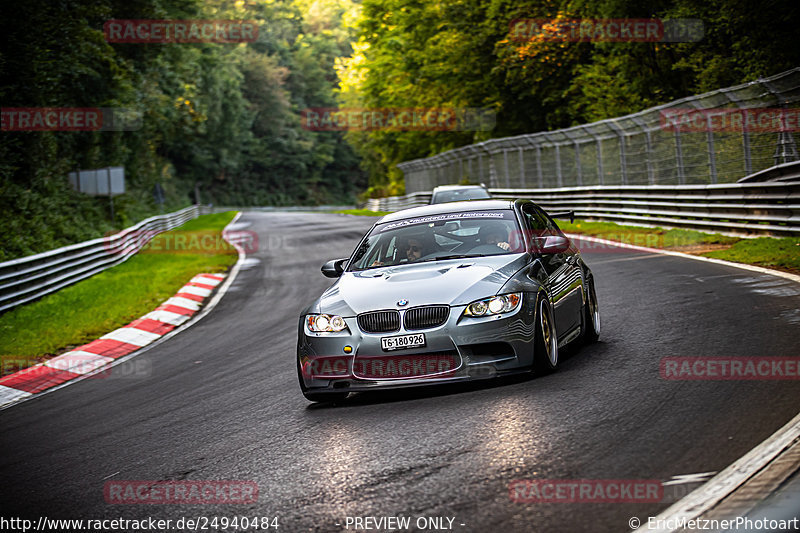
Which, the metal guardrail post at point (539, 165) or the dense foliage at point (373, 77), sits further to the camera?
the metal guardrail post at point (539, 165)

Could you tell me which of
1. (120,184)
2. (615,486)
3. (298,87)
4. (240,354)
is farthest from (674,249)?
(298,87)

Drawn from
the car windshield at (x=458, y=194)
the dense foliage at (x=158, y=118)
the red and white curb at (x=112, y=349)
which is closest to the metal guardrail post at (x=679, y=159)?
the car windshield at (x=458, y=194)

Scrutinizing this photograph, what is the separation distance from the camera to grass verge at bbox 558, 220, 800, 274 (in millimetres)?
14359

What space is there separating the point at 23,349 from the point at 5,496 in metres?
Answer: 7.74

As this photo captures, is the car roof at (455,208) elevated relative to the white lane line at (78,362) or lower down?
elevated

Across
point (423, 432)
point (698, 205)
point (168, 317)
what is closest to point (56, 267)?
point (168, 317)

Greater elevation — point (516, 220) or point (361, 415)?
point (516, 220)

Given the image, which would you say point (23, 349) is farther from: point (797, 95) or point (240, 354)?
point (797, 95)

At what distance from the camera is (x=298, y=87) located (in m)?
120

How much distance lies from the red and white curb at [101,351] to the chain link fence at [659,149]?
1098 centimetres

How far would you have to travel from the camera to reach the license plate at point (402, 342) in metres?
6.83

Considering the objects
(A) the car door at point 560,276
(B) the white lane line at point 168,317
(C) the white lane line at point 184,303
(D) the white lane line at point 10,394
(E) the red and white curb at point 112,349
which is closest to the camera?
(A) the car door at point 560,276

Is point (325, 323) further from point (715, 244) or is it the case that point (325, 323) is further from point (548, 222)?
point (715, 244)

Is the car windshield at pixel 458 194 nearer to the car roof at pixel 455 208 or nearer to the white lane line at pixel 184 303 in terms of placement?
the white lane line at pixel 184 303
